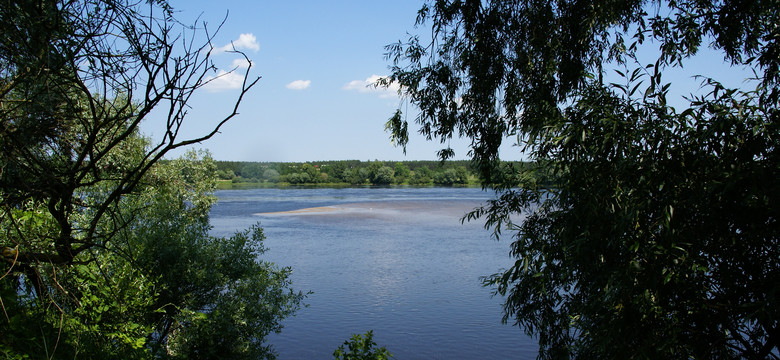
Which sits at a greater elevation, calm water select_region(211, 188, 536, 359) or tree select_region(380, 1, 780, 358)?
tree select_region(380, 1, 780, 358)

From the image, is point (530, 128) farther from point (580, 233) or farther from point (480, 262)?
point (480, 262)

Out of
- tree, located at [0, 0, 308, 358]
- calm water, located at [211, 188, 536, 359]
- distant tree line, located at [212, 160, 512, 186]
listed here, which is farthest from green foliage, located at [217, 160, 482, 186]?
tree, located at [0, 0, 308, 358]

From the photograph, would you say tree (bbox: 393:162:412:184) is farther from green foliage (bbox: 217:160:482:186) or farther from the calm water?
the calm water

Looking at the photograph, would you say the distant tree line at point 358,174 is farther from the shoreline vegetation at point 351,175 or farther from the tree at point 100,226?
the tree at point 100,226

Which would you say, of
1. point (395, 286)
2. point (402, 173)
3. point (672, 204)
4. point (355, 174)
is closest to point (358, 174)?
point (355, 174)

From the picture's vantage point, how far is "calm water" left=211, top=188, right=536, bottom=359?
11789 mm

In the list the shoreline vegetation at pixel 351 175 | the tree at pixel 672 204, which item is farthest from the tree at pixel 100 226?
the shoreline vegetation at pixel 351 175

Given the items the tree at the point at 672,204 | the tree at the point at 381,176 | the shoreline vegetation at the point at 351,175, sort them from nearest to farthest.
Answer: the tree at the point at 672,204
the shoreline vegetation at the point at 351,175
the tree at the point at 381,176

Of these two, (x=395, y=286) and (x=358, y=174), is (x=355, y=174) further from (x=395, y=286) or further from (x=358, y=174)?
(x=395, y=286)

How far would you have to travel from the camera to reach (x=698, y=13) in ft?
15.5

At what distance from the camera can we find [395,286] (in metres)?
16.0

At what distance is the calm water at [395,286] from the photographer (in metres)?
11.8

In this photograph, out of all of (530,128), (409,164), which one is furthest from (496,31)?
(409,164)

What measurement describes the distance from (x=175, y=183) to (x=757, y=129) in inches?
441
